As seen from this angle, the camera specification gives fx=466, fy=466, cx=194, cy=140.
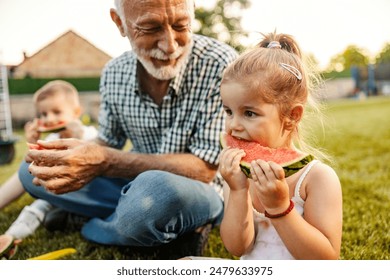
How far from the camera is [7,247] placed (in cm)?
214

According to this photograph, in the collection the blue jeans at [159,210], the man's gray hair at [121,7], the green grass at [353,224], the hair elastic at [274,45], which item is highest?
the man's gray hair at [121,7]

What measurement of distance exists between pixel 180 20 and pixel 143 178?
2.18 feet

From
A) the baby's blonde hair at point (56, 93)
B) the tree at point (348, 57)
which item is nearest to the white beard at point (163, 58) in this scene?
the tree at point (348, 57)

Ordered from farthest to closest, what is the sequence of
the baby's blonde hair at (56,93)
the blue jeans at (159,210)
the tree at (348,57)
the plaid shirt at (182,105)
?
the baby's blonde hair at (56,93), the tree at (348,57), the plaid shirt at (182,105), the blue jeans at (159,210)

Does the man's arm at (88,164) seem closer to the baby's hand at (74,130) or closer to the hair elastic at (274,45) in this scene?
the hair elastic at (274,45)

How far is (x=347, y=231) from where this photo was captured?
216 centimetres

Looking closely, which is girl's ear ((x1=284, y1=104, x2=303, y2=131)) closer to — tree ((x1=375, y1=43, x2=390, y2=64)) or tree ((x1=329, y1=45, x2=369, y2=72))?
tree ((x1=329, y1=45, x2=369, y2=72))

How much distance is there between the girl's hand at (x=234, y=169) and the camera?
4.58 ft

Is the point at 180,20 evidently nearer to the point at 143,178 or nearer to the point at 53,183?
the point at 143,178

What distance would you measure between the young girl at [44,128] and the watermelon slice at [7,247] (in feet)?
0.56

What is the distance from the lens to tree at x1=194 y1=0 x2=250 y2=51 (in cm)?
212
